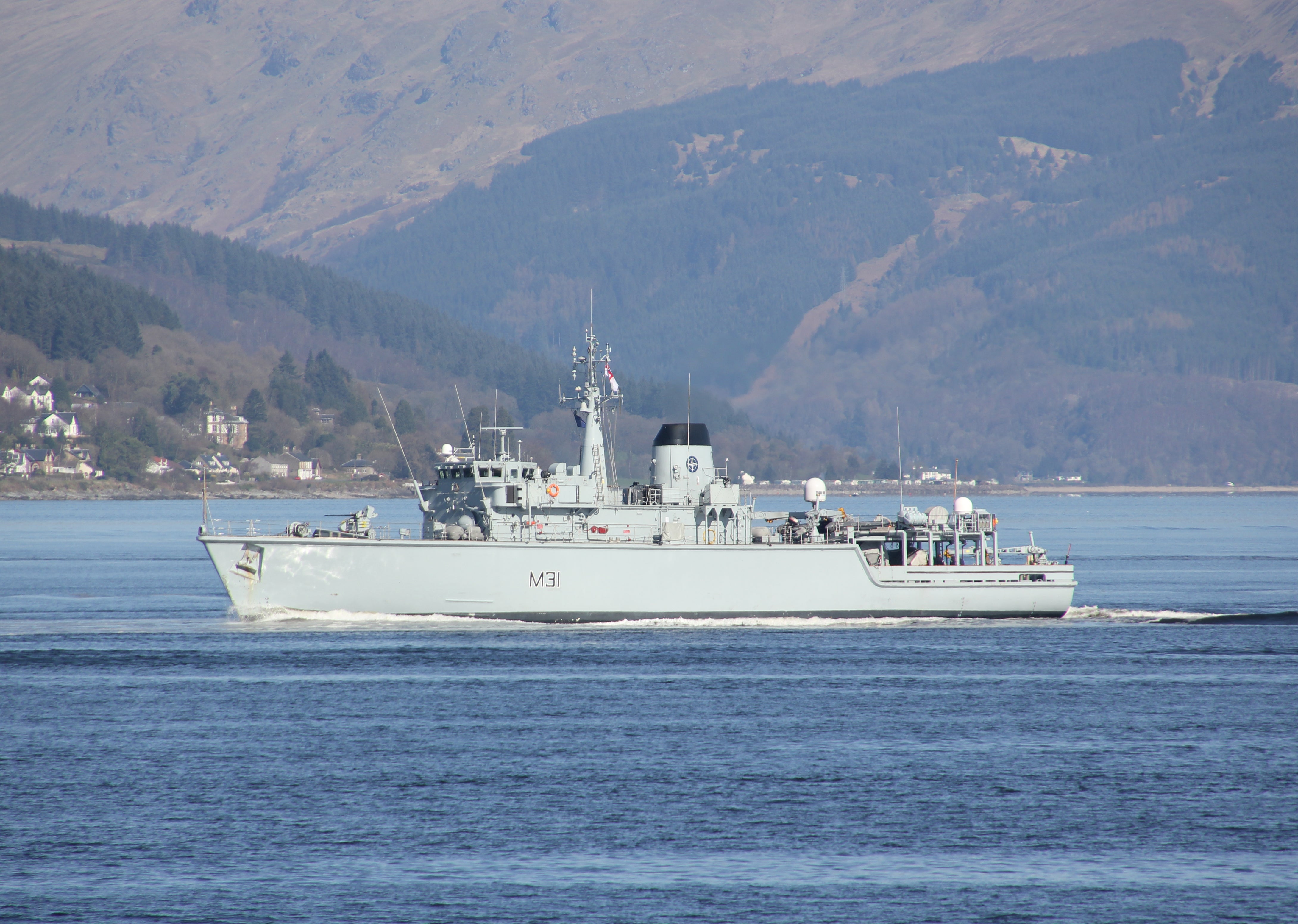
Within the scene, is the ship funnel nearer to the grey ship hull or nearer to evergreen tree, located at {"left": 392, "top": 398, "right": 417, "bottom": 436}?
the grey ship hull

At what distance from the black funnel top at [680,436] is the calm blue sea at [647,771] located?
623cm

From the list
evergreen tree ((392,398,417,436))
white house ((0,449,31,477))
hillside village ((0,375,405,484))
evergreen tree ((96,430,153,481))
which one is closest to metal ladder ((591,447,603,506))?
evergreen tree ((392,398,417,436))

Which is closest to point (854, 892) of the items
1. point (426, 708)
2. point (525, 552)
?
point (426, 708)

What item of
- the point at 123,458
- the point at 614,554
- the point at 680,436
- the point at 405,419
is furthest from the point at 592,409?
the point at 123,458

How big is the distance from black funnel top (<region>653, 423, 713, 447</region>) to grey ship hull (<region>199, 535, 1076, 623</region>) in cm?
466

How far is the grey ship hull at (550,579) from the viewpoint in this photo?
4188 centimetres

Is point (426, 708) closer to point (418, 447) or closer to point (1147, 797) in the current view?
point (1147, 797)

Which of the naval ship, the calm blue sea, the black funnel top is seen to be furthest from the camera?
the black funnel top

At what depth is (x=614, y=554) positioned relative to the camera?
140 feet

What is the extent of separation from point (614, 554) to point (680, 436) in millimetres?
5910

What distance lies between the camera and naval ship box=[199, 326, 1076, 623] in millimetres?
42125

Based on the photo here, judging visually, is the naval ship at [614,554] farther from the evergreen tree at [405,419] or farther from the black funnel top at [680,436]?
the evergreen tree at [405,419]

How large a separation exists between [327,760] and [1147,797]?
49.8 ft

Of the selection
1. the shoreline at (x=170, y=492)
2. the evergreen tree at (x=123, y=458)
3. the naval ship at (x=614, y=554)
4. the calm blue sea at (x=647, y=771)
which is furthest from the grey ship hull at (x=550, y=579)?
the evergreen tree at (x=123, y=458)
